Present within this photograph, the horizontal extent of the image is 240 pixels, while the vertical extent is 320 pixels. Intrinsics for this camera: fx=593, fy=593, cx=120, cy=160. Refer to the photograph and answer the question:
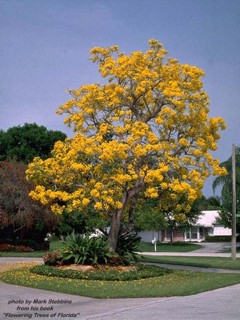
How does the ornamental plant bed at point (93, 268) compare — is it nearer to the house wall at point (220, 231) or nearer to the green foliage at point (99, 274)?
the green foliage at point (99, 274)

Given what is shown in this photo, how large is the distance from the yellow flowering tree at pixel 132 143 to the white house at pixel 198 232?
5782 centimetres

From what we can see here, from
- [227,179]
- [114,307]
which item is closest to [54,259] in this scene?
[114,307]

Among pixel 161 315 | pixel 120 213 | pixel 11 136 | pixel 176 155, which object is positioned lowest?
pixel 161 315

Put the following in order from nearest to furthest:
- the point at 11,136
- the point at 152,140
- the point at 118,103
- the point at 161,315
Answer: the point at 161,315, the point at 152,140, the point at 118,103, the point at 11,136

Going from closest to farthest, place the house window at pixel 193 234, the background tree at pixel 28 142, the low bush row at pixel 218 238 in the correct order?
the background tree at pixel 28 142 → the low bush row at pixel 218 238 → the house window at pixel 193 234

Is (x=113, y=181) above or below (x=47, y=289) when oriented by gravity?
above

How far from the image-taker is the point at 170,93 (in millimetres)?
22031

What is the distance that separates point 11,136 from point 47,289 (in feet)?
126

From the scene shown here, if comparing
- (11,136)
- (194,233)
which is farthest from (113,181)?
(194,233)

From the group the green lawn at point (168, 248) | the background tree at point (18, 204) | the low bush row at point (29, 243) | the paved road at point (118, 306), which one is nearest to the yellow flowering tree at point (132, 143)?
the paved road at point (118, 306)

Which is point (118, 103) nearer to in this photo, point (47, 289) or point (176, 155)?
point (176, 155)

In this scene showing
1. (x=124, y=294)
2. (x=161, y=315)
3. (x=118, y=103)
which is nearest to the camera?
(x=161, y=315)

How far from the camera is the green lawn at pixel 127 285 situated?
52.2 ft

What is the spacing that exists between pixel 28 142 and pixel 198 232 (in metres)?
39.2
